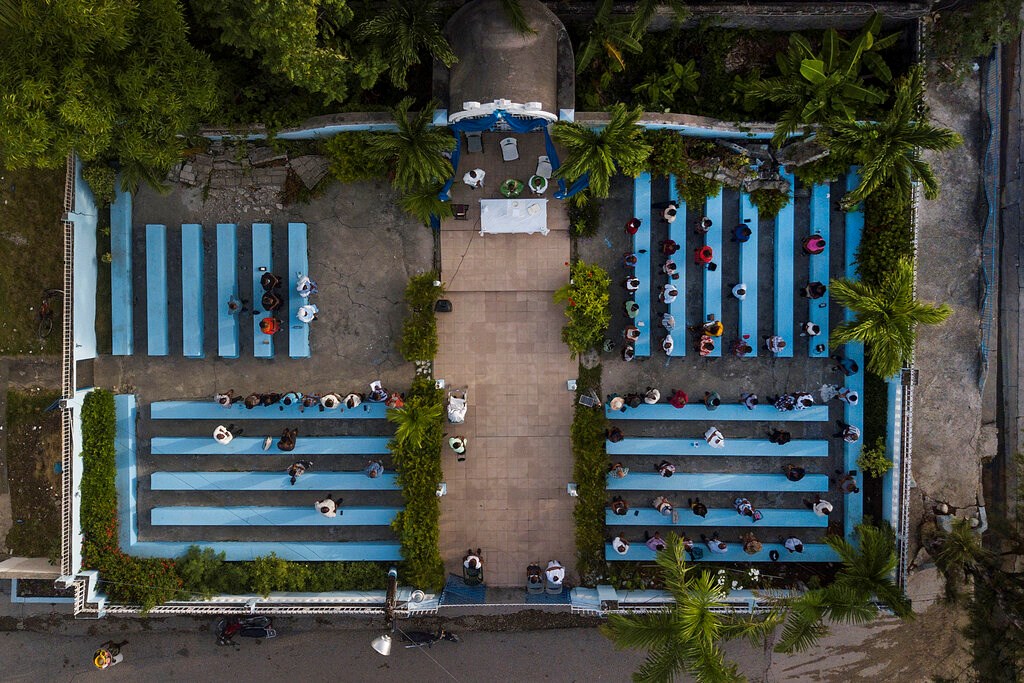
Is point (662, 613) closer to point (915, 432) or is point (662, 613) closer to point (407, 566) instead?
point (407, 566)

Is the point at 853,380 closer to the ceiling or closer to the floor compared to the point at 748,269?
closer to the floor

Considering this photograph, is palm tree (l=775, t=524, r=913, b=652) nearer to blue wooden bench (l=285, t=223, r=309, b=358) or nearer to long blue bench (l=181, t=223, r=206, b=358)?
blue wooden bench (l=285, t=223, r=309, b=358)

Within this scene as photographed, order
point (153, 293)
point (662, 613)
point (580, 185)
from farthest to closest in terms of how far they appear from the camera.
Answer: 1. point (153, 293)
2. point (580, 185)
3. point (662, 613)

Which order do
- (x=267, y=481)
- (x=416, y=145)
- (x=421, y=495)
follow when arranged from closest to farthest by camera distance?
1. (x=416, y=145)
2. (x=421, y=495)
3. (x=267, y=481)

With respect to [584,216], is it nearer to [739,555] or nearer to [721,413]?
[721,413]

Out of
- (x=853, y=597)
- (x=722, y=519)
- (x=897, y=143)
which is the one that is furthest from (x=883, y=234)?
(x=853, y=597)

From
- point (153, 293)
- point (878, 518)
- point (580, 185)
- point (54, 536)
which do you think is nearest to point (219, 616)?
point (54, 536)

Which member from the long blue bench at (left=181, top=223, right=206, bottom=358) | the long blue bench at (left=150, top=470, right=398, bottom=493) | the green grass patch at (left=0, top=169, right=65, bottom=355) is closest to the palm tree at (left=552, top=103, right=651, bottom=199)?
the long blue bench at (left=150, top=470, right=398, bottom=493)
